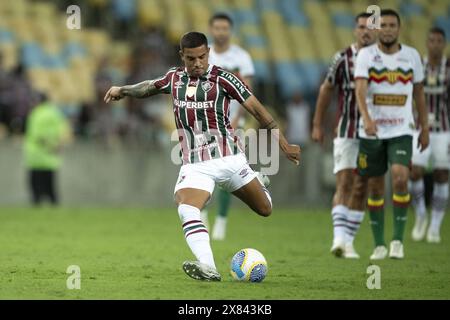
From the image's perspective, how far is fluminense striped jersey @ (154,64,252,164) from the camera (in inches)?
357

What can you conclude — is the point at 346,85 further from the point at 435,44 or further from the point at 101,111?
the point at 101,111

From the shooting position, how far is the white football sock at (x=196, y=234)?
873 cm

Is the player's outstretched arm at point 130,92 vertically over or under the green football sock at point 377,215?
over

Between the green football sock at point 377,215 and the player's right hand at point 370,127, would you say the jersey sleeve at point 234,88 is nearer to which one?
the player's right hand at point 370,127

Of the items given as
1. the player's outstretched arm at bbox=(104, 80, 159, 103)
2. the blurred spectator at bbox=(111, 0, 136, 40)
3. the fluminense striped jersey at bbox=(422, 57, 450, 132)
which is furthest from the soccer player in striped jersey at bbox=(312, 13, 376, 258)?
the blurred spectator at bbox=(111, 0, 136, 40)

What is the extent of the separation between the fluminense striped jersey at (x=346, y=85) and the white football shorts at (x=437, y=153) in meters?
2.33

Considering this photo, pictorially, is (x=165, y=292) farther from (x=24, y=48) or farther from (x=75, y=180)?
(x=24, y=48)

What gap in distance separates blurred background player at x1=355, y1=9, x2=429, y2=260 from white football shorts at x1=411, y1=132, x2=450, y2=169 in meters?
2.49

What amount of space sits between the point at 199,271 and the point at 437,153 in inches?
236

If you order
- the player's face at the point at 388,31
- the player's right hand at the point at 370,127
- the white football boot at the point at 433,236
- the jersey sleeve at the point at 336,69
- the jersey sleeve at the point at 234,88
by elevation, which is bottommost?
the white football boot at the point at 433,236

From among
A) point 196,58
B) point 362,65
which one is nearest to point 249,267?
point 196,58

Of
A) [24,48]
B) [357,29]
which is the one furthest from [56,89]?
[357,29]

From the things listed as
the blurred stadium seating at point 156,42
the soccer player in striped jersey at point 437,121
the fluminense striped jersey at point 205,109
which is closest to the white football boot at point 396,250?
the soccer player in striped jersey at point 437,121

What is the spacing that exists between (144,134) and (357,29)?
31.4 feet
